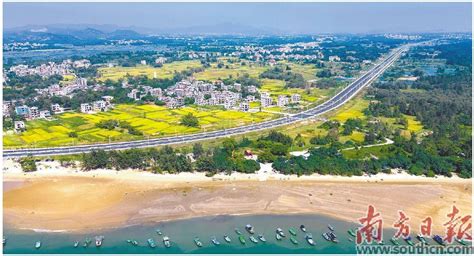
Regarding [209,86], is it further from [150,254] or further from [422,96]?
[150,254]

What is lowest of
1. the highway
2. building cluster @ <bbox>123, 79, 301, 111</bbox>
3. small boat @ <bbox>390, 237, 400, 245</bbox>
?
small boat @ <bbox>390, 237, 400, 245</bbox>

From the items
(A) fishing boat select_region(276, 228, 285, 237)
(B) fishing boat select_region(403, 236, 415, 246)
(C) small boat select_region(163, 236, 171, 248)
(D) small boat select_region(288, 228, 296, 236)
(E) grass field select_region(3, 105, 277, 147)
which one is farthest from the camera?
(E) grass field select_region(3, 105, 277, 147)

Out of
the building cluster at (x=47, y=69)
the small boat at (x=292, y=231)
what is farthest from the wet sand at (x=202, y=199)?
the building cluster at (x=47, y=69)

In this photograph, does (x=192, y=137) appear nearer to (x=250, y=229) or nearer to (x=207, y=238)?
(x=250, y=229)

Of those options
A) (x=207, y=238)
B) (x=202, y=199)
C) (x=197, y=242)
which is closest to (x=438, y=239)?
(x=207, y=238)

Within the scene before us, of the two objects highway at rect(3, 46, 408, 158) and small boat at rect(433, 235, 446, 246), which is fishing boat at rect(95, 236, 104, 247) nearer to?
highway at rect(3, 46, 408, 158)

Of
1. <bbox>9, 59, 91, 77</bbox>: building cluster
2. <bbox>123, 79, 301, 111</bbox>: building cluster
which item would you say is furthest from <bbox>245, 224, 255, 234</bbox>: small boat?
<bbox>9, 59, 91, 77</bbox>: building cluster

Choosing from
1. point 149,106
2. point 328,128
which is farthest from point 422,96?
point 149,106
